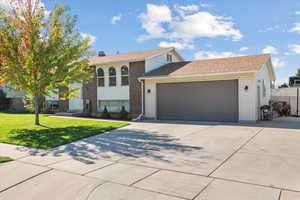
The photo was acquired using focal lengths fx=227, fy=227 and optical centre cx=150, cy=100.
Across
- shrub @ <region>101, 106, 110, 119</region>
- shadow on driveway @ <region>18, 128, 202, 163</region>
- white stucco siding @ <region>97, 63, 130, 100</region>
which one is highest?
white stucco siding @ <region>97, 63, 130, 100</region>

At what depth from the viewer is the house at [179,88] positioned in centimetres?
1316

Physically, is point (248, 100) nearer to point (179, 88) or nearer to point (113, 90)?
point (179, 88)

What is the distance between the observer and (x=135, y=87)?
55.4 ft

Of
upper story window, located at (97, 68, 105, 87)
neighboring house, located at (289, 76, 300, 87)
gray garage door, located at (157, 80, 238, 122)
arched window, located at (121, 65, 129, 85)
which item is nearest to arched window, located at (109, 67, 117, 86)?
arched window, located at (121, 65, 129, 85)

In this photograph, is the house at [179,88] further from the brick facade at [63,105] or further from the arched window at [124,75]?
the brick facade at [63,105]

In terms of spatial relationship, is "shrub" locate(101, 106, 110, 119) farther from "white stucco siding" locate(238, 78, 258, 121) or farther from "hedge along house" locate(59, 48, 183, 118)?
"white stucco siding" locate(238, 78, 258, 121)

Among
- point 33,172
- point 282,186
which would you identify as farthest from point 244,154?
point 33,172

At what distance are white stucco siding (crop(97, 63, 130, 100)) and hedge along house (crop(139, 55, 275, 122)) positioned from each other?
2061mm

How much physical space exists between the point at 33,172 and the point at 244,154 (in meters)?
Answer: 5.30

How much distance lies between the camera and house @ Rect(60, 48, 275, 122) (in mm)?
13156

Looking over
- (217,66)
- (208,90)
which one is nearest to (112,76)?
(208,90)

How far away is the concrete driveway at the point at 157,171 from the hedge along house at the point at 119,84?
919 cm

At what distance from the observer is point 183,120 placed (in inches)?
586

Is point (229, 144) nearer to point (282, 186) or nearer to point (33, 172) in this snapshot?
point (282, 186)
